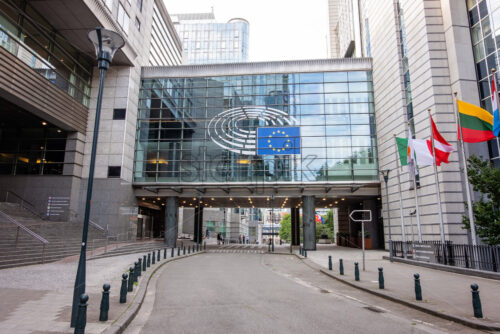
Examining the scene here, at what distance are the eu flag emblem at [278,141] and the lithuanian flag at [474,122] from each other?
2006 cm

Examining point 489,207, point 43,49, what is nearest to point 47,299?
point 489,207

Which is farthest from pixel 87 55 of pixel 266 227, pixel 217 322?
pixel 266 227

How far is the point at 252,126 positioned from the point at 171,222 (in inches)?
561

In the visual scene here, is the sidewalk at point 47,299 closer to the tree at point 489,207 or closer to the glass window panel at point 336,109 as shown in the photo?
the tree at point 489,207

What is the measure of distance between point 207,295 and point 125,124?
28.9 m

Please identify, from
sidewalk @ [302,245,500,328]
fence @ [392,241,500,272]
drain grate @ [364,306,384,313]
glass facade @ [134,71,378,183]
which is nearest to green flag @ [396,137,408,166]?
fence @ [392,241,500,272]

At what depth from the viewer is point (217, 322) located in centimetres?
739

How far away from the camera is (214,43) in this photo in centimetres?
11744

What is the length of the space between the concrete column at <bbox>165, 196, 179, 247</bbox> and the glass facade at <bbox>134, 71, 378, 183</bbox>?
270 cm

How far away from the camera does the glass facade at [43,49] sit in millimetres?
23875

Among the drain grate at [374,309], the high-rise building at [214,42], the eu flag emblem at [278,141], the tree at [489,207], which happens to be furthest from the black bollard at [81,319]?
the high-rise building at [214,42]

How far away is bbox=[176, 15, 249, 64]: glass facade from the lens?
382 ft

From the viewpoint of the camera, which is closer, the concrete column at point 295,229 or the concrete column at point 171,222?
the concrete column at point 171,222

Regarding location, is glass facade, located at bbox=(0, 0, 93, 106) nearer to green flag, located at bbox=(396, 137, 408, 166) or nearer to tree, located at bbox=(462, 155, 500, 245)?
green flag, located at bbox=(396, 137, 408, 166)
